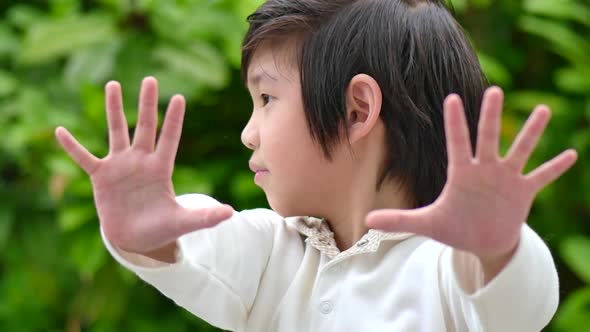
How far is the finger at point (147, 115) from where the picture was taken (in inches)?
43.0

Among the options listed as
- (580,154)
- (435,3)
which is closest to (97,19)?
(580,154)

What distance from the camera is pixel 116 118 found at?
1.11 meters

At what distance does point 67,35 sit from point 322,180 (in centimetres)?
165

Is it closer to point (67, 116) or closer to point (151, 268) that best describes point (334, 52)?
point (151, 268)

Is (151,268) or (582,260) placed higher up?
(151,268)

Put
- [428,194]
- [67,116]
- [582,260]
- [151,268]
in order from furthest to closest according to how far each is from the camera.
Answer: [67,116]
[582,260]
[428,194]
[151,268]

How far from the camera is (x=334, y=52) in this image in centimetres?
126

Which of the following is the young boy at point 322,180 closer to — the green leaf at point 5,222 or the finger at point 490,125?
the finger at point 490,125

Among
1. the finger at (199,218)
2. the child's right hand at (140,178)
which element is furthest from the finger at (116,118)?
the finger at (199,218)

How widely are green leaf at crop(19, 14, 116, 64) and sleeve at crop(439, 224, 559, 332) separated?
1808mm

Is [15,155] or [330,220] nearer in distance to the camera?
[330,220]

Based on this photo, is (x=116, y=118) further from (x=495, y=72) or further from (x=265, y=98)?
(x=495, y=72)

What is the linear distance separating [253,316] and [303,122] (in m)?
0.26

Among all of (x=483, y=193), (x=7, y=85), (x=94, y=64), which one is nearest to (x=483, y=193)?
(x=483, y=193)
